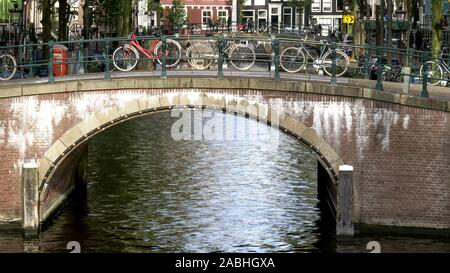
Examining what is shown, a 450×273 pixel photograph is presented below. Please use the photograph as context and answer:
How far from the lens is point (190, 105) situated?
96.5ft

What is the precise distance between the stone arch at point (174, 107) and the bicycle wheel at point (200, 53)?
2.26 meters

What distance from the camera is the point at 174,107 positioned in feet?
96.5

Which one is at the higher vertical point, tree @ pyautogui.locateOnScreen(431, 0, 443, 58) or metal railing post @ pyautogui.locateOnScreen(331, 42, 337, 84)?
tree @ pyautogui.locateOnScreen(431, 0, 443, 58)

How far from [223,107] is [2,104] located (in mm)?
5043

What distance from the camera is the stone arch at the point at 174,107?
29016 millimetres

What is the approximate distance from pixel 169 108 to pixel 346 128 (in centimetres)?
407

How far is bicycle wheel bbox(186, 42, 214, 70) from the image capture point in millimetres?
31770

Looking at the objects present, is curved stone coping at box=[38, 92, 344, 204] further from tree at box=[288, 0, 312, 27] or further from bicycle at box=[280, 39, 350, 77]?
tree at box=[288, 0, 312, 27]

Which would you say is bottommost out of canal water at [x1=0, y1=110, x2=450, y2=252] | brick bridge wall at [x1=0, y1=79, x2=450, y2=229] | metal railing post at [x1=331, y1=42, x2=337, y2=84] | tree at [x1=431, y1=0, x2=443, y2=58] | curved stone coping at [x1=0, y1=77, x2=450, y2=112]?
canal water at [x1=0, y1=110, x2=450, y2=252]

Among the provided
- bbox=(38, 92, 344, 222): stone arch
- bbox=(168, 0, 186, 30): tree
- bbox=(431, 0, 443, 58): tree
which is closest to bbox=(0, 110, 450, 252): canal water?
bbox=(38, 92, 344, 222): stone arch

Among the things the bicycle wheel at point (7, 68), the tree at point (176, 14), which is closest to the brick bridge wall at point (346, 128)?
the bicycle wheel at point (7, 68)

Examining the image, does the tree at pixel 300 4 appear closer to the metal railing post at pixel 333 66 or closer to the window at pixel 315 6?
A: the window at pixel 315 6

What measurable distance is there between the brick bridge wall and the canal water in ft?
2.98

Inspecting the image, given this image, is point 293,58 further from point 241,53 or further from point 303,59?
point 241,53
